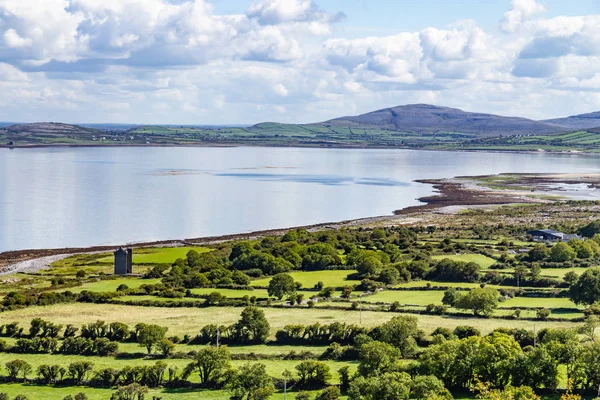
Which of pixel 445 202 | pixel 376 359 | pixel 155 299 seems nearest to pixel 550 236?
pixel 155 299

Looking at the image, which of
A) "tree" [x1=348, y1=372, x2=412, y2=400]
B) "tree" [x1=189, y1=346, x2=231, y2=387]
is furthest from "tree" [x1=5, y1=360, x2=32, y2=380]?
"tree" [x1=348, y1=372, x2=412, y2=400]

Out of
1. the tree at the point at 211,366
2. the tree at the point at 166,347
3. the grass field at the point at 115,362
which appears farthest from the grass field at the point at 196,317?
the tree at the point at 211,366

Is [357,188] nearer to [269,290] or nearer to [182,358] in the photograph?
[269,290]

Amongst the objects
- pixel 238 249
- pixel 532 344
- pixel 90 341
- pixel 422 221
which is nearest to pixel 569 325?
pixel 532 344

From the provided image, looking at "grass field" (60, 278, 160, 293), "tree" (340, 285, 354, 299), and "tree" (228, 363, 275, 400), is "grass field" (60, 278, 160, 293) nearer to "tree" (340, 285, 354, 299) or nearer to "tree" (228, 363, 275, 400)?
"tree" (340, 285, 354, 299)

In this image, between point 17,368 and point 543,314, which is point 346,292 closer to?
point 543,314

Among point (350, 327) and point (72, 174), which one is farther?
point (72, 174)

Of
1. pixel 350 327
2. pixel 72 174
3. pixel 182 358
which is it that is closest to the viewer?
pixel 182 358

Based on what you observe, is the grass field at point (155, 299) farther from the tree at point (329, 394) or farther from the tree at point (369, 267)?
the tree at point (329, 394)
